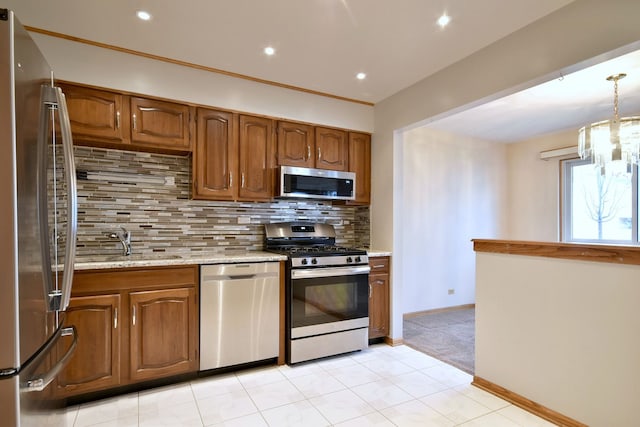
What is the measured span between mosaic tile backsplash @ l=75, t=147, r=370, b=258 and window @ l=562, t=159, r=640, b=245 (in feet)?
12.9

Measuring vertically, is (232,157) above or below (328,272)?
above

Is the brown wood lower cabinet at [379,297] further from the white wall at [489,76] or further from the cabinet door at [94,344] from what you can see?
the cabinet door at [94,344]

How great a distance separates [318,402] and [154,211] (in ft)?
6.94

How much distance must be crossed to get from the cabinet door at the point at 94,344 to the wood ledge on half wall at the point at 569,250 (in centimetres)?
278

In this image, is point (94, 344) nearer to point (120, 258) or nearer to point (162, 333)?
point (162, 333)

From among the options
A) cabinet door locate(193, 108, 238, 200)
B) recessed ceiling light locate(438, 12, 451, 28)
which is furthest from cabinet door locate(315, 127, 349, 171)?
recessed ceiling light locate(438, 12, 451, 28)

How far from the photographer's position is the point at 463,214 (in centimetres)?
495

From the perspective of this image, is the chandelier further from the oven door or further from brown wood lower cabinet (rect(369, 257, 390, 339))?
the oven door

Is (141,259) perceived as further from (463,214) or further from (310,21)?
(463,214)

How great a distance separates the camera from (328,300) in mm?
3096

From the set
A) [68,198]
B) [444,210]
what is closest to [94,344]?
[68,198]

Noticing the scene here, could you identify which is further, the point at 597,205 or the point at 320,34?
the point at 597,205

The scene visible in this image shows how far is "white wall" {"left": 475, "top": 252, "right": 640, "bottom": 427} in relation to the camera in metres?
1.82

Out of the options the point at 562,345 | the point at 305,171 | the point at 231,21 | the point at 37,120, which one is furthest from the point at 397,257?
the point at 37,120
